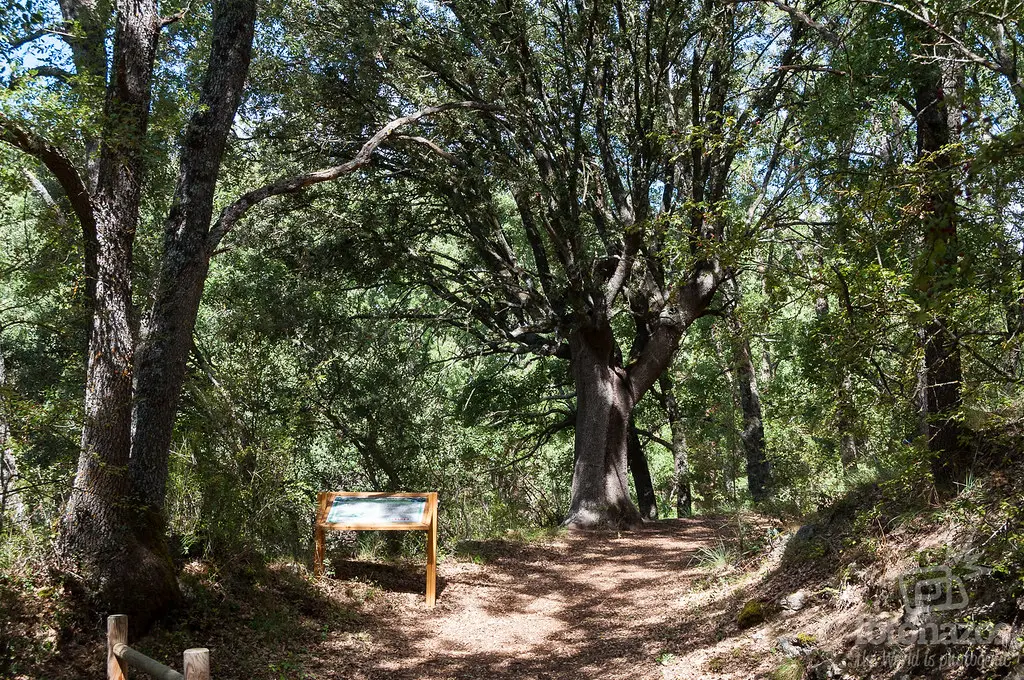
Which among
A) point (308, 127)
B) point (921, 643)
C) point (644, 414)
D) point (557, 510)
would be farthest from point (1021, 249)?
point (644, 414)

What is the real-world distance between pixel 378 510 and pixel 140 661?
14.1 ft

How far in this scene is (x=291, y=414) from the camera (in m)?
8.85

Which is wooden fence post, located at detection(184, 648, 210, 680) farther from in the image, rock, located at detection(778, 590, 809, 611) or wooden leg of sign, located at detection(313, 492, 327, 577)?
wooden leg of sign, located at detection(313, 492, 327, 577)

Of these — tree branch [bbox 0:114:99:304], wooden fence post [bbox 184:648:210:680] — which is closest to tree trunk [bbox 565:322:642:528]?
tree branch [bbox 0:114:99:304]

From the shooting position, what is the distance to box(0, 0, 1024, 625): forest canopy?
19.1 feet

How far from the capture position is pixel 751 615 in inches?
246

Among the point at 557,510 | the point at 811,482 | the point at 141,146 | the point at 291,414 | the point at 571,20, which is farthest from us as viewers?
the point at 557,510

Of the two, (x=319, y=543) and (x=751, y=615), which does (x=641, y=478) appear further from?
(x=751, y=615)

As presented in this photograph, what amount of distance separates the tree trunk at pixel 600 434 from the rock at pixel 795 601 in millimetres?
6927

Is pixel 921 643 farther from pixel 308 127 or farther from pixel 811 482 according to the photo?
pixel 308 127

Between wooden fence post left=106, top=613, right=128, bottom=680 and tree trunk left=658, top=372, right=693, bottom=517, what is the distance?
15.9m

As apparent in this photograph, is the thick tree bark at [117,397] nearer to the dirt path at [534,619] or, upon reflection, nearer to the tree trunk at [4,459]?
the tree trunk at [4,459]

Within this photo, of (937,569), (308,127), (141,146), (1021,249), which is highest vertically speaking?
(308,127)

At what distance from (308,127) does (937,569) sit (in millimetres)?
10664
